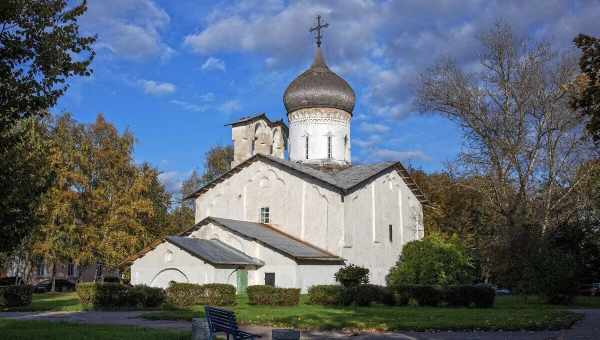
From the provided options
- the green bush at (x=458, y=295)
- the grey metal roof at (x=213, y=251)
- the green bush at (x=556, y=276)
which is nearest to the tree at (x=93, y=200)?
the grey metal roof at (x=213, y=251)

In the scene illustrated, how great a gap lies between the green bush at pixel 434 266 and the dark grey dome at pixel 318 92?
11241 millimetres

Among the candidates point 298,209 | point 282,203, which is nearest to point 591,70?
point 298,209

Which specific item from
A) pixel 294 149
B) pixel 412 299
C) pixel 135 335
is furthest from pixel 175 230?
pixel 135 335

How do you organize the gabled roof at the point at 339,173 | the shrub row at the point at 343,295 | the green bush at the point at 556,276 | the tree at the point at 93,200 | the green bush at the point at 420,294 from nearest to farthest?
the shrub row at the point at 343,295 → the green bush at the point at 420,294 → the green bush at the point at 556,276 → the gabled roof at the point at 339,173 → the tree at the point at 93,200

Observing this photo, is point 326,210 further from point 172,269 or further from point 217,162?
point 217,162

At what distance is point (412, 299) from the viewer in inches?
981

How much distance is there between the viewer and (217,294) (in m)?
23.0

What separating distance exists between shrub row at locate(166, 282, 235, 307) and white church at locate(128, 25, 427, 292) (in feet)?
11.9

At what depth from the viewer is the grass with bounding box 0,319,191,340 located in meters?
12.2

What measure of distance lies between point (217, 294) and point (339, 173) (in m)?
15.2

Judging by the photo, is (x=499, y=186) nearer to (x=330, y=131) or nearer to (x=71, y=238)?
(x=330, y=131)

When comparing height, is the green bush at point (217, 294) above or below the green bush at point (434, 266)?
below

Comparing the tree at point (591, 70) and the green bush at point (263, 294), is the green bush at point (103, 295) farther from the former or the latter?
the tree at point (591, 70)

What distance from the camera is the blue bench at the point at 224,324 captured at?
9984 mm
